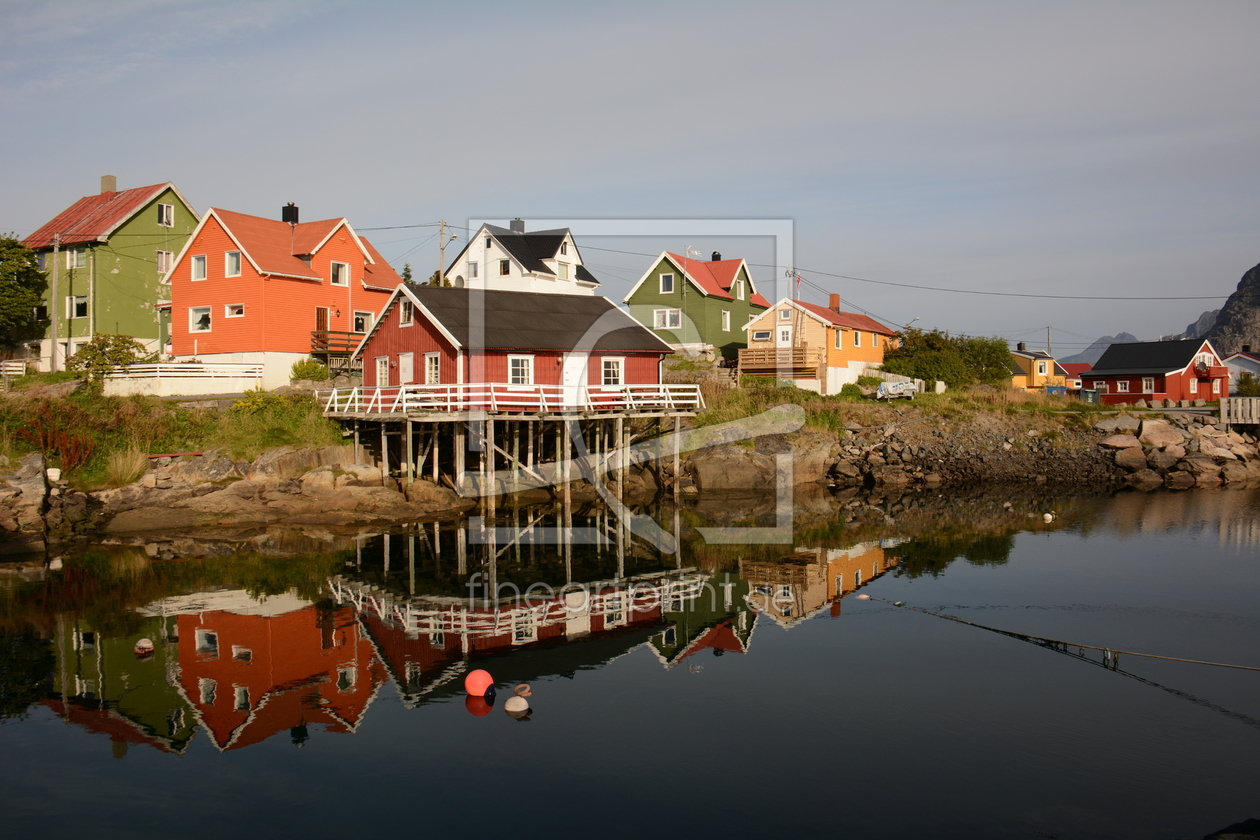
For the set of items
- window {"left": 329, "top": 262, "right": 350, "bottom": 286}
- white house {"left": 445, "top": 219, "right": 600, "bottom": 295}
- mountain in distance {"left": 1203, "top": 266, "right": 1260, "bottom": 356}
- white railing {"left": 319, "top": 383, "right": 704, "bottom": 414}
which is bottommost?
white railing {"left": 319, "top": 383, "right": 704, "bottom": 414}

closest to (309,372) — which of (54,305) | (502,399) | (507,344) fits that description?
(507,344)

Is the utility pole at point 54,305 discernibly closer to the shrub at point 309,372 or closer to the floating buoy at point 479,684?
the shrub at point 309,372

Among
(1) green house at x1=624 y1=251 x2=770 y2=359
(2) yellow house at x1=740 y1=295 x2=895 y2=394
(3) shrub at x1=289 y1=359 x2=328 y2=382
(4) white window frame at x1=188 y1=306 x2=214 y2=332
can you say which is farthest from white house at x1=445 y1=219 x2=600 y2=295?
(4) white window frame at x1=188 y1=306 x2=214 y2=332

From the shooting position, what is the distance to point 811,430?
4262 cm

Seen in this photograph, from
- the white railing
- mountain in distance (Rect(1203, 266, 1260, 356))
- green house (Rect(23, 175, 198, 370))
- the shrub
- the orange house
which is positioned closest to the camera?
the white railing

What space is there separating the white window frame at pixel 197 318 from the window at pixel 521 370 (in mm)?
17639

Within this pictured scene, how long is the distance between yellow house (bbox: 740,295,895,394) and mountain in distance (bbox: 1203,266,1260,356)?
140574mm

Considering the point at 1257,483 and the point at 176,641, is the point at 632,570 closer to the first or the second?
the point at 176,641

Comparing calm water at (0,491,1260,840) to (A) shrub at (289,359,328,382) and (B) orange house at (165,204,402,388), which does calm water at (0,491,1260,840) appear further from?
(B) orange house at (165,204,402,388)

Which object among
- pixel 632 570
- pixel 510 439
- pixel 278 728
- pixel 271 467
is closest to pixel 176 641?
pixel 278 728

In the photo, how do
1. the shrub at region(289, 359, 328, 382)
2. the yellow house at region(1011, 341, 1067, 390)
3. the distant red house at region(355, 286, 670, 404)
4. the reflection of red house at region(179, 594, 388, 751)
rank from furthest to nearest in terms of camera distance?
the yellow house at region(1011, 341, 1067, 390)
the shrub at region(289, 359, 328, 382)
the distant red house at region(355, 286, 670, 404)
the reflection of red house at region(179, 594, 388, 751)

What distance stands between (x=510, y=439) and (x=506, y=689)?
21138 millimetres

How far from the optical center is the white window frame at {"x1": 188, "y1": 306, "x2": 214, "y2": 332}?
1574 inches

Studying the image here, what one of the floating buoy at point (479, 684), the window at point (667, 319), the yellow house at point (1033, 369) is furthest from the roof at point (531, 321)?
the yellow house at point (1033, 369)
